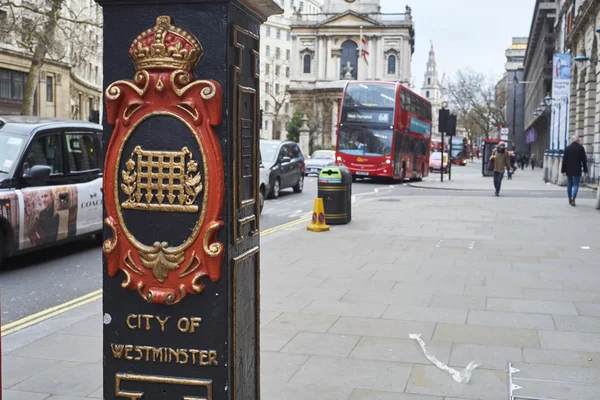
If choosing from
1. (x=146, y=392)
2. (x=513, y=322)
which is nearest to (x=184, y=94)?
(x=146, y=392)

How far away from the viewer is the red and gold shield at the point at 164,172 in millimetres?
2896

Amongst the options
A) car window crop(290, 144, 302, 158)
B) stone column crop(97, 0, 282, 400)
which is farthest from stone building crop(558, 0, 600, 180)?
stone column crop(97, 0, 282, 400)

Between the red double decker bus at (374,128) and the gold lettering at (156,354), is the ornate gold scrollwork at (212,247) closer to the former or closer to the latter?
the gold lettering at (156,354)

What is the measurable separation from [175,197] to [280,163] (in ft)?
59.8

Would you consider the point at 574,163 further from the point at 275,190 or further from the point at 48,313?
the point at 48,313

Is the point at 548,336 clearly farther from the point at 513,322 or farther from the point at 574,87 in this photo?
the point at 574,87

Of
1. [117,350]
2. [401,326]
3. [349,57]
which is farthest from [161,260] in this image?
[349,57]

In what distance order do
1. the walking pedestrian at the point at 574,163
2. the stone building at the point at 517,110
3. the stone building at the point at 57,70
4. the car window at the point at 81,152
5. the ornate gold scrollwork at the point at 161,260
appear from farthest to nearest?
the stone building at the point at 517,110
the stone building at the point at 57,70
the walking pedestrian at the point at 574,163
the car window at the point at 81,152
the ornate gold scrollwork at the point at 161,260

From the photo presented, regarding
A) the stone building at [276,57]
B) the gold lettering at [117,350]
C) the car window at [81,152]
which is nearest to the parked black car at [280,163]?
the car window at [81,152]

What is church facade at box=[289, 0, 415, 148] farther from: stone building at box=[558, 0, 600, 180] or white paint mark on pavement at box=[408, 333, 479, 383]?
white paint mark on pavement at box=[408, 333, 479, 383]

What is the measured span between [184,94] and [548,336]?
419 centimetres

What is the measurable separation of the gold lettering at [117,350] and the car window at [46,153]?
6.46 meters

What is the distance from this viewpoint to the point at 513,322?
6.38 metres

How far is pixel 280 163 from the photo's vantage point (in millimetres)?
21172
